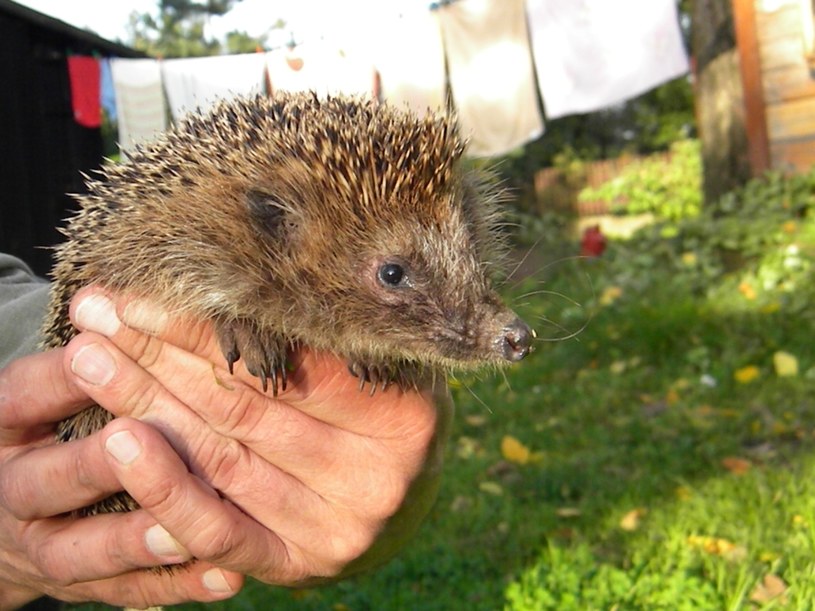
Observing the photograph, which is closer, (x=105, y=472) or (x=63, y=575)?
(x=105, y=472)

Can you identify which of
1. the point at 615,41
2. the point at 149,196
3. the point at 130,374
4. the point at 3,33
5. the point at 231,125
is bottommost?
the point at 130,374

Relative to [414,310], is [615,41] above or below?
above

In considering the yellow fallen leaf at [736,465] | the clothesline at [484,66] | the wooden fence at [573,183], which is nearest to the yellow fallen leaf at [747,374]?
the yellow fallen leaf at [736,465]

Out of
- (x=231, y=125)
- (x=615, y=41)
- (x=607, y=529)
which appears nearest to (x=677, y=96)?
(x=615, y=41)

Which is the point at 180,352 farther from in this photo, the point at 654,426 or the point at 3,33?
the point at 3,33

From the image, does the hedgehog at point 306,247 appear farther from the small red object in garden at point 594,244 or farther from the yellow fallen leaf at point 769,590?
the small red object in garden at point 594,244

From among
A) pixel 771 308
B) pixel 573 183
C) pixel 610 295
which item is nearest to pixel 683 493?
pixel 771 308
